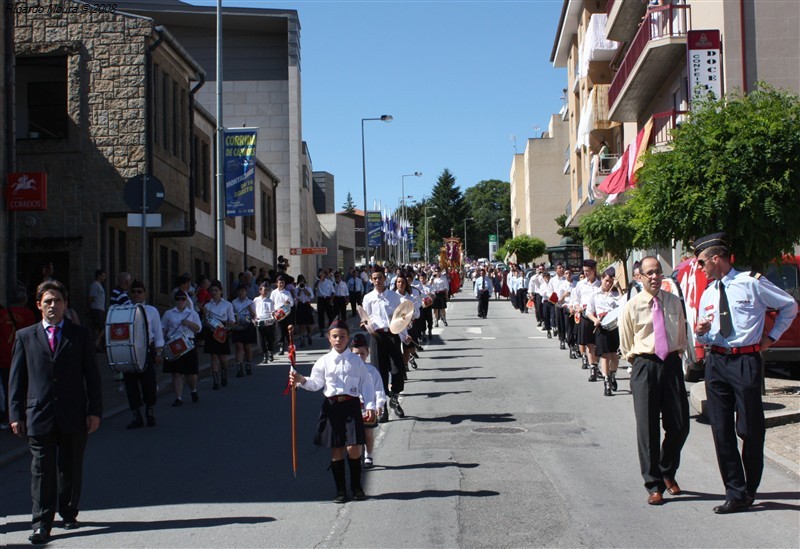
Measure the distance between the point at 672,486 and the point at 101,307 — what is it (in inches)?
593

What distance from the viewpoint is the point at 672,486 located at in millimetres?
7805

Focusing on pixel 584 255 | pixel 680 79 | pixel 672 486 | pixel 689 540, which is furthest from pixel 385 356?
pixel 584 255

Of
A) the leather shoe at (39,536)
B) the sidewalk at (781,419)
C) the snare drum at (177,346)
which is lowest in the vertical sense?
the leather shoe at (39,536)

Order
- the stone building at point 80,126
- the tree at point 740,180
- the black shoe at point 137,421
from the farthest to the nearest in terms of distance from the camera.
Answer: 1. the stone building at point 80,126
2. the tree at point 740,180
3. the black shoe at point 137,421

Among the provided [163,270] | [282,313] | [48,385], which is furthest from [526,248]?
[48,385]

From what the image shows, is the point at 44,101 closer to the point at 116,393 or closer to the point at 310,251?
the point at 116,393

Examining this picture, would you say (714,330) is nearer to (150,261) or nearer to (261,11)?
(150,261)

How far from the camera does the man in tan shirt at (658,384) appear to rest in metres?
7.74

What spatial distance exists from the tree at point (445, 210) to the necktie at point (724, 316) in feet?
416

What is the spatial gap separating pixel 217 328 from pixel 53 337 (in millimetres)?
8328

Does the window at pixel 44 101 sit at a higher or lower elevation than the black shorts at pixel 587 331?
higher

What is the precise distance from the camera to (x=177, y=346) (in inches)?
535

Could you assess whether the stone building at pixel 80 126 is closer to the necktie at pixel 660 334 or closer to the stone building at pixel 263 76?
the necktie at pixel 660 334

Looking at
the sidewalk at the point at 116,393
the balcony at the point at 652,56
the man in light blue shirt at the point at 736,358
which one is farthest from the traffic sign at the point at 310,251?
the man in light blue shirt at the point at 736,358
